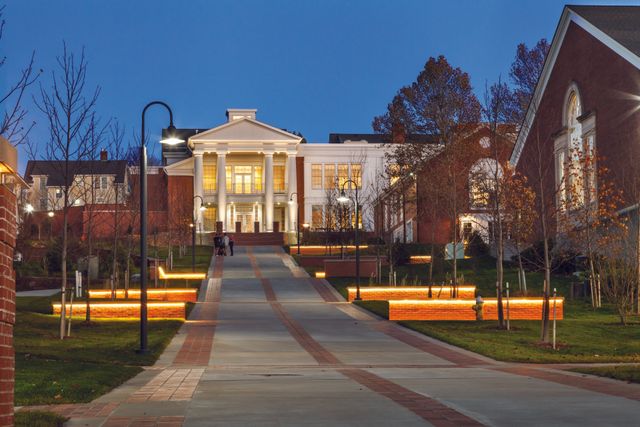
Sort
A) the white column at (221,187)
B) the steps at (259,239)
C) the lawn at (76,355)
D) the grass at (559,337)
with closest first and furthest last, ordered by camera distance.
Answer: the lawn at (76,355) → the grass at (559,337) → the steps at (259,239) → the white column at (221,187)

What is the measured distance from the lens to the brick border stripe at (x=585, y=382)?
1242cm

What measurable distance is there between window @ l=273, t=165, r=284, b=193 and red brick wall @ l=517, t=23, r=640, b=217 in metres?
35.9

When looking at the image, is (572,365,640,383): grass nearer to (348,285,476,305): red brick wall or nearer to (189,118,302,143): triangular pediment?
(348,285,476,305): red brick wall

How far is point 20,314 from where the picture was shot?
91.4 ft

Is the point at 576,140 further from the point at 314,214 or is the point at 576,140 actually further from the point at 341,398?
the point at 314,214

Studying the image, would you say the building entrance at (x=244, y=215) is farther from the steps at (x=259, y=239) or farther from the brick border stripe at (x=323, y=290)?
the brick border stripe at (x=323, y=290)

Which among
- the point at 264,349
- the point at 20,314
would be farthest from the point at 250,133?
the point at 264,349

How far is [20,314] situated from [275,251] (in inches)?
1459

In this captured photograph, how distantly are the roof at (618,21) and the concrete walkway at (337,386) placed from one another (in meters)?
18.3

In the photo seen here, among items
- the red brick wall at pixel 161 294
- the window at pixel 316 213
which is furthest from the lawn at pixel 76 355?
the window at pixel 316 213

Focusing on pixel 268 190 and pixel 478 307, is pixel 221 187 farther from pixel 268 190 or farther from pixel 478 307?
pixel 478 307

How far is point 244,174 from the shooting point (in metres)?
80.7

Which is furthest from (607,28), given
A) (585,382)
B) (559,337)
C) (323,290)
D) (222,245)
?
(585,382)

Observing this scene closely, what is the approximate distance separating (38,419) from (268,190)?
6849cm
